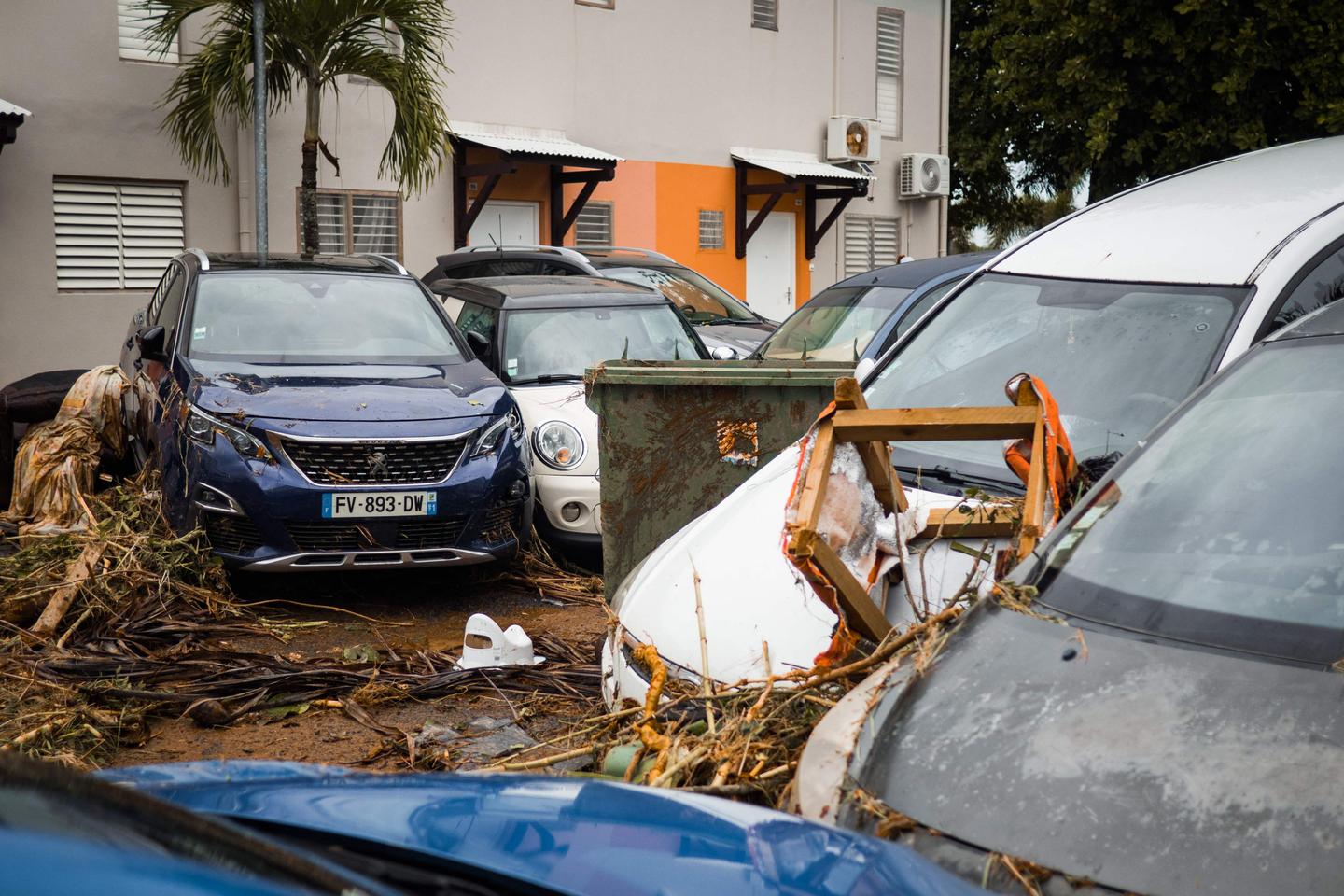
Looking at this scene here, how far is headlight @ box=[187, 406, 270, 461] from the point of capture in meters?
6.44

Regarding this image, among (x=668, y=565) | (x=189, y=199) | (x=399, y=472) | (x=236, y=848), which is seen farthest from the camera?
(x=189, y=199)

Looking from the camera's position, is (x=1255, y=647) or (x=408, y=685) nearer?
(x=1255, y=647)

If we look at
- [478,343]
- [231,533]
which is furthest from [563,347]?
[231,533]

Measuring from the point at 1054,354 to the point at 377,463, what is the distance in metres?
3.40

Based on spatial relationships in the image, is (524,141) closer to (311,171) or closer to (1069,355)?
(311,171)

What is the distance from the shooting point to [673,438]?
19.1 feet

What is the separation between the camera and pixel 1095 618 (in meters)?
2.65

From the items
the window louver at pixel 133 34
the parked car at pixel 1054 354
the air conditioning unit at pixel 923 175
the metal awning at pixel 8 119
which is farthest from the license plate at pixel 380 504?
the air conditioning unit at pixel 923 175

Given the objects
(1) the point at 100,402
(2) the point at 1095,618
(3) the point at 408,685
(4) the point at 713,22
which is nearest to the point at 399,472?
(3) the point at 408,685

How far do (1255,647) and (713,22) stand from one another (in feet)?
59.1

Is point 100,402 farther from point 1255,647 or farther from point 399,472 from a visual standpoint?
point 1255,647

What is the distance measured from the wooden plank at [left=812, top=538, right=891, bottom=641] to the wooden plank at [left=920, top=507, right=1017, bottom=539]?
1.22 ft

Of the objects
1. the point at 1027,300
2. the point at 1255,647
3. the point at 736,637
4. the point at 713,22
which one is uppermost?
the point at 713,22

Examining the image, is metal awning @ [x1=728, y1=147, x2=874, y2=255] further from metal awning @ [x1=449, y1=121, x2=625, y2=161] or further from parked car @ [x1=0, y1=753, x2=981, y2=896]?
parked car @ [x1=0, y1=753, x2=981, y2=896]
